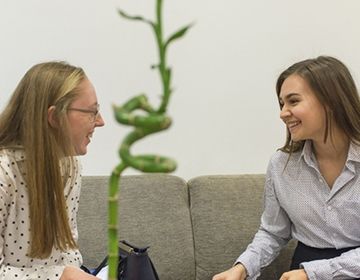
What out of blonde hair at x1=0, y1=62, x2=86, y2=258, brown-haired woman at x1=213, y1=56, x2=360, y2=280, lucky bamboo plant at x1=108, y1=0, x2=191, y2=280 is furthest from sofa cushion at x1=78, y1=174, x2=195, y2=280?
lucky bamboo plant at x1=108, y1=0, x2=191, y2=280

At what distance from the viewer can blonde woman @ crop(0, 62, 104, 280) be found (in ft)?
4.14

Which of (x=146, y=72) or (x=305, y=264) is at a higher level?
(x=146, y=72)

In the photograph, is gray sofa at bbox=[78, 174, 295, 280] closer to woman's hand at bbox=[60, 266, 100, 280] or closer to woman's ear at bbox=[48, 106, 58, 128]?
woman's hand at bbox=[60, 266, 100, 280]

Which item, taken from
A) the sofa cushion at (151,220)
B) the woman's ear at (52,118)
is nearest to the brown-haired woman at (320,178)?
the sofa cushion at (151,220)

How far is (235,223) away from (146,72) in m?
0.71

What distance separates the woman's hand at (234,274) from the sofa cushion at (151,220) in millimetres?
325

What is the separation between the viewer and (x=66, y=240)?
131 centimetres

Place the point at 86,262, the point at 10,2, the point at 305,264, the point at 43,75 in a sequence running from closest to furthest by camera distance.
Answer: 1. the point at 43,75
2. the point at 305,264
3. the point at 86,262
4. the point at 10,2

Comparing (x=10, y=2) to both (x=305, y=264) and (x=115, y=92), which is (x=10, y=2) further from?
(x=305, y=264)

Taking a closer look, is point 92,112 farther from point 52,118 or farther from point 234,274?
point 234,274

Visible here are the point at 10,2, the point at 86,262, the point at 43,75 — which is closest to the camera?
the point at 43,75

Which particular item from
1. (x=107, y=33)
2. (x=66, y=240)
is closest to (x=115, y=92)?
(x=107, y=33)

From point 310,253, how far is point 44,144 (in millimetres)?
936

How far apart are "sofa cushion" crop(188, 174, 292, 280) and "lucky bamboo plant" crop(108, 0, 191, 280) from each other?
1491 millimetres
